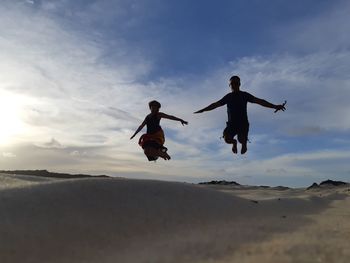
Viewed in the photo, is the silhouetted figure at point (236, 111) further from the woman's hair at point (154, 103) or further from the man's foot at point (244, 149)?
the woman's hair at point (154, 103)

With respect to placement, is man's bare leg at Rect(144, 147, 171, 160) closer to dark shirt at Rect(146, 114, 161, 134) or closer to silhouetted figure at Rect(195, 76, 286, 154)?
dark shirt at Rect(146, 114, 161, 134)

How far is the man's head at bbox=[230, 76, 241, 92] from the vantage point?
9805mm

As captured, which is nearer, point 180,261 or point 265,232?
point 180,261

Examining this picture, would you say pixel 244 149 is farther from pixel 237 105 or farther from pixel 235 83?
pixel 235 83

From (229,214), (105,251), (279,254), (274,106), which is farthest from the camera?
(274,106)

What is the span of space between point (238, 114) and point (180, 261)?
599 centimetres

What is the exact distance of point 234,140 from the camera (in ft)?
32.0

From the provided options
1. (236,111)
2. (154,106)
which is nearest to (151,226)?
(236,111)

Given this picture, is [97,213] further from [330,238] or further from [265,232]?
[330,238]

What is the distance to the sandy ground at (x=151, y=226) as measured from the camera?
4.16 meters

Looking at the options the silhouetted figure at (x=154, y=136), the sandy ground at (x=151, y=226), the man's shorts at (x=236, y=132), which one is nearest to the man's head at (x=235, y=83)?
the man's shorts at (x=236, y=132)

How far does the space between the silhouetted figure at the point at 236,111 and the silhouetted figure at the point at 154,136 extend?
202cm

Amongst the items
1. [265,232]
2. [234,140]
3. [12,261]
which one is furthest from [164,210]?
[234,140]

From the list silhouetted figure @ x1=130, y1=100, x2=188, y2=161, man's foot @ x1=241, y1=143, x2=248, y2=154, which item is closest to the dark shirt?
silhouetted figure @ x1=130, y1=100, x2=188, y2=161
